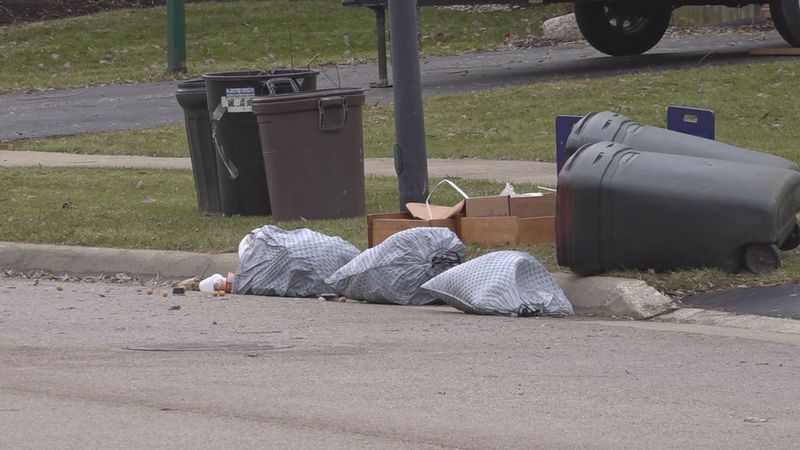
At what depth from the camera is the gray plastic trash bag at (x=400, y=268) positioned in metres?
8.57

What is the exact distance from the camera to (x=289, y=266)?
895 cm

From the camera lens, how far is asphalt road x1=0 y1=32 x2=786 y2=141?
59.6 ft

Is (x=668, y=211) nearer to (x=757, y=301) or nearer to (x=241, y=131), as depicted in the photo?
(x=757, y=301)

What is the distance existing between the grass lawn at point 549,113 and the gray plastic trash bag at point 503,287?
18.1ft

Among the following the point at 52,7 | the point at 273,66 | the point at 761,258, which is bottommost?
the point at 273,66

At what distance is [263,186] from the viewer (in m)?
11.0

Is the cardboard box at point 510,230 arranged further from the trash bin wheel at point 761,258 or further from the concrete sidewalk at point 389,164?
the concrete sidewalk at point 389,164

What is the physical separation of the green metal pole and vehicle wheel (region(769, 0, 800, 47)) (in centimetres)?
902

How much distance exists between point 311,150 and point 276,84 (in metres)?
0.68

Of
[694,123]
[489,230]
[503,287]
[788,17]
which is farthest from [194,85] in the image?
[788,17]

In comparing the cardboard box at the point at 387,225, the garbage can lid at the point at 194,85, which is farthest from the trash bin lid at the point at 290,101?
the cardboard box at the point at 387,225

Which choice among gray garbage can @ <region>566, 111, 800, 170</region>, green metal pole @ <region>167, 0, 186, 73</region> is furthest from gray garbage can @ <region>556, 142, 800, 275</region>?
green metal pole @ <region>167, 0, 186, 73</region>

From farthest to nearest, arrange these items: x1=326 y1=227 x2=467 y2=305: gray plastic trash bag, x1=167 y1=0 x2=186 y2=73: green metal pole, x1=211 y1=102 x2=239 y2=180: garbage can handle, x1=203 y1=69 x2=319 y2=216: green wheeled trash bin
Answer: x1=167 y1=0 x2=186 y2=73: green metal pole
x1=211 y1=102 x2=239 y2=180: garbage can handle
x1=203 y1=69 x2=319 y2=216: green wheeled trash bin
x1=326 y1=227 x2=467 y2=305: gray plastic trash bag

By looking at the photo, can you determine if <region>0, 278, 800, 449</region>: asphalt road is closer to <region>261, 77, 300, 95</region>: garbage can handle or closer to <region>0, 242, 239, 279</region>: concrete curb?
<region>0, 242, 239, 279</region>: concrete curb
